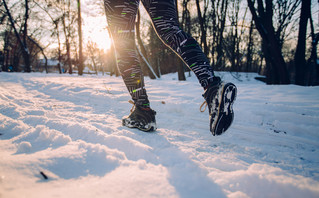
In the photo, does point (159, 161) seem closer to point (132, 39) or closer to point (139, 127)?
point (139, 127)

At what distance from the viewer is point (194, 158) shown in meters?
0.73

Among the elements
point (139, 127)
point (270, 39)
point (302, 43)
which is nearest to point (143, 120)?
point (139, 127)

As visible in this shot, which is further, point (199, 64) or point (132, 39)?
point (132, 39)

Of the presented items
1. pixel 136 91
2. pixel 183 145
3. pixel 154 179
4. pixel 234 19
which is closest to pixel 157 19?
pixel 136 91

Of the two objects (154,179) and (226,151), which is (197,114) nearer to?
(226,151)

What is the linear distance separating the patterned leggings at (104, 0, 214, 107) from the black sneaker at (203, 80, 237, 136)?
0.26 ft

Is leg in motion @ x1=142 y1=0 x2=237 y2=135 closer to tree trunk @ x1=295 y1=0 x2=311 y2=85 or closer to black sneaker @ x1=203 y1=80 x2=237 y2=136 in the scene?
black sneaker @ x1=203 y1=80 x2=237 y2=136

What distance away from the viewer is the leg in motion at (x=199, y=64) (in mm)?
859

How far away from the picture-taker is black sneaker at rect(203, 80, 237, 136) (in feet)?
2.79

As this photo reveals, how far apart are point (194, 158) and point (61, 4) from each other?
836 inches

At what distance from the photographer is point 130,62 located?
3.59 feet

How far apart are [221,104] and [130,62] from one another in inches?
26.4

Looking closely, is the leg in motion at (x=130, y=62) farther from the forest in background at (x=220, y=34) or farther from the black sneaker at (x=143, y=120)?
the forest in background at (x=220, y=34)

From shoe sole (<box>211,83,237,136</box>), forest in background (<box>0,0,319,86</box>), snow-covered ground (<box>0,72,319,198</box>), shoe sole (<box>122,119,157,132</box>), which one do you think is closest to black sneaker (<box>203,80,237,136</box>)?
shoe sole (<box>211,83,237,136</box>)
